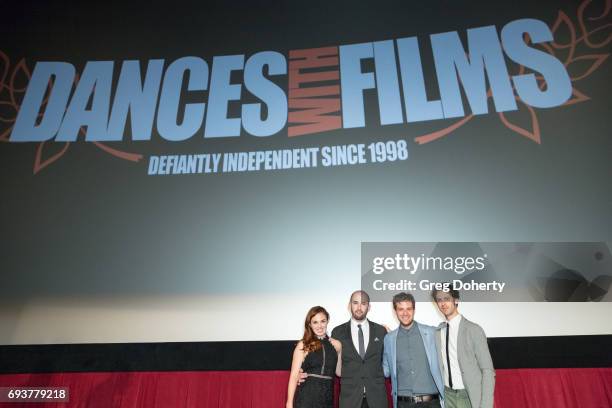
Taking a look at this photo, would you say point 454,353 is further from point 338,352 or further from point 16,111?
point 16,111

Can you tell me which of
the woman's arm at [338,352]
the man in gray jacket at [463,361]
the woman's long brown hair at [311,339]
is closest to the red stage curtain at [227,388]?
the woman's arm at [338,352]

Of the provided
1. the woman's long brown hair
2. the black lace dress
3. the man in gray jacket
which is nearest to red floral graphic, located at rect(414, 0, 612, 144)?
the man in gray jacket

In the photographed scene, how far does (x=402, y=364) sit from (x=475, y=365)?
38 centimetres

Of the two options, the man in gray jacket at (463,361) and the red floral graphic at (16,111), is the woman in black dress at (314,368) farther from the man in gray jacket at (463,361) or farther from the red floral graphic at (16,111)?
the red floral graphic at (16,111)

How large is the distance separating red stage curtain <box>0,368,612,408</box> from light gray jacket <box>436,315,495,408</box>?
2.94 feet

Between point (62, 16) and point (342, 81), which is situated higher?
point (62, 16)

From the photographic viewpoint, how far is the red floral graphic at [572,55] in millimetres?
3754

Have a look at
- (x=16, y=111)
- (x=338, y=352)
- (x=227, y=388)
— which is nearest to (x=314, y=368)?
(x=338, y=352)

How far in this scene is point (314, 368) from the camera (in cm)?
265

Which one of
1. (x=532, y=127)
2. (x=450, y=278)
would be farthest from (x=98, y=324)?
(x=532, y=127)

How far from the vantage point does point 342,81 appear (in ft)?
13.4

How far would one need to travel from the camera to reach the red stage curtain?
3.16 meters

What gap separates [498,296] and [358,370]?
1.32 m

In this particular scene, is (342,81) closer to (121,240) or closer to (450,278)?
(450,278)
